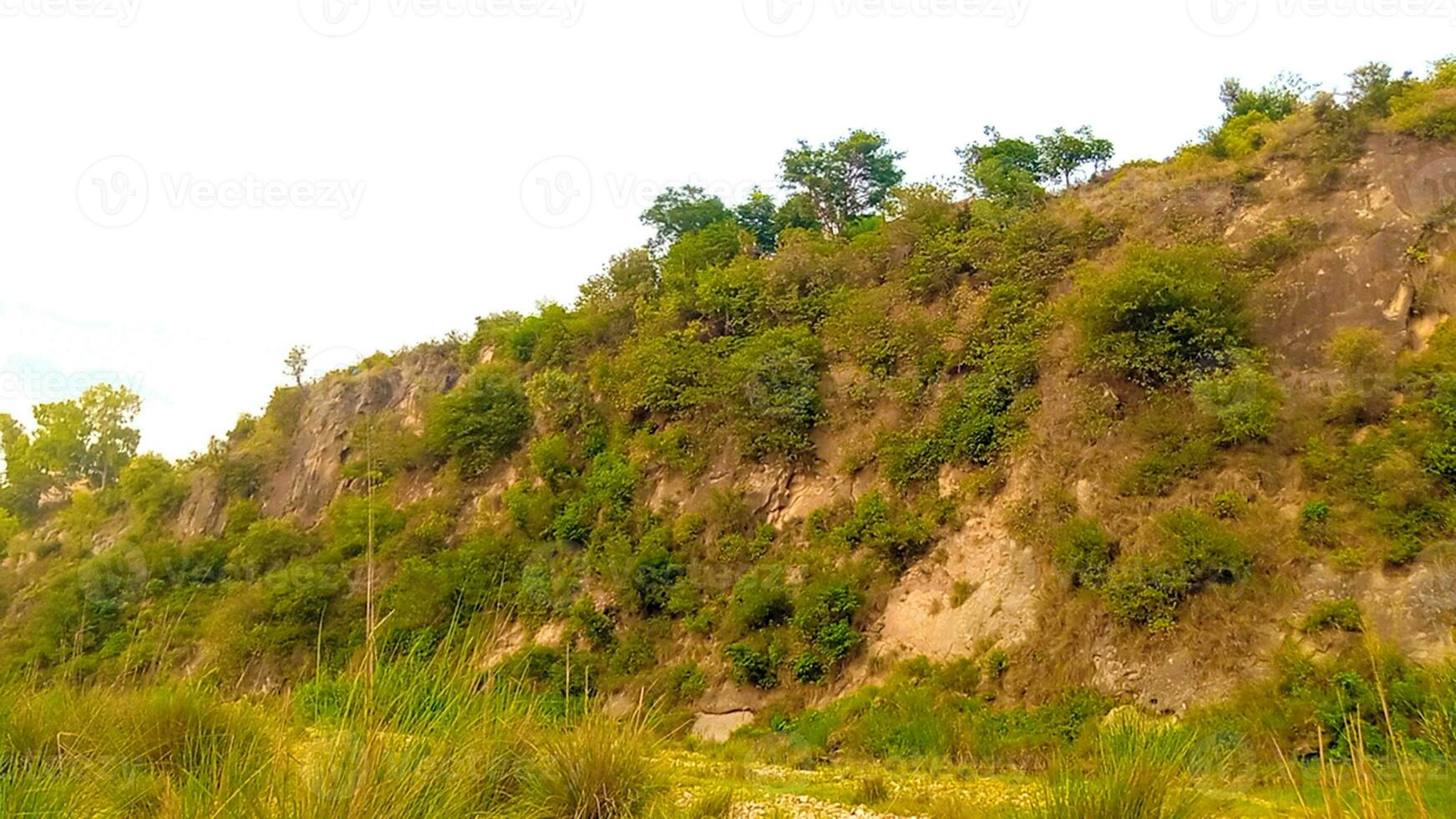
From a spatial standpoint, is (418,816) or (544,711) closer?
(418,816)

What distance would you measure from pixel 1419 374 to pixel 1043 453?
6.38m

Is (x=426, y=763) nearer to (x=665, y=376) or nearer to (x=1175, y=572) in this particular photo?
(x=1175, y=572)

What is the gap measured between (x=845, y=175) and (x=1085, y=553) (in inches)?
991

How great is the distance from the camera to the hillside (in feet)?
44.3

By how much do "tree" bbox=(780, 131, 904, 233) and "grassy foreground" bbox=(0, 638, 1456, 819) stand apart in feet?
110

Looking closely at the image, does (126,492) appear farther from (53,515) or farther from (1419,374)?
(1419,374)

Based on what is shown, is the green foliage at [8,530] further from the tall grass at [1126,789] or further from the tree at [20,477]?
the tall grass at [1126,789]

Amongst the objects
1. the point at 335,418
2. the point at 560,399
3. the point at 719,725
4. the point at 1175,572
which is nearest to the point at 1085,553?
the point at 1175,572

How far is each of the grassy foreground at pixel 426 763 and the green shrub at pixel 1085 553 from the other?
1052cm

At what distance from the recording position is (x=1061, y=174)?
31.2 meters

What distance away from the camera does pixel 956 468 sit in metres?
19.4

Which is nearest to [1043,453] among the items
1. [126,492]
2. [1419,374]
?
[1419,374]

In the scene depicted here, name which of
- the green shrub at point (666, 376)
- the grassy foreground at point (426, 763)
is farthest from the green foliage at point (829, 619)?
the grassy foreground at point (426, 763)

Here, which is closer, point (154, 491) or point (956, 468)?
point (956, 468)
